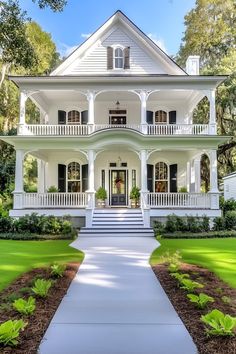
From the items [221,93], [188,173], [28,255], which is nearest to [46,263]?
[28,255]

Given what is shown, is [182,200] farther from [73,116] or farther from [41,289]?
[41,289]

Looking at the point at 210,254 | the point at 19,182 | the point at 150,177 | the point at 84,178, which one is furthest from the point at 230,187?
the point at 210,254

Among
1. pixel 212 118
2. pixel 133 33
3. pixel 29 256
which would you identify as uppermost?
pixel 133 33

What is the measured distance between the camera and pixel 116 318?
4996 mm

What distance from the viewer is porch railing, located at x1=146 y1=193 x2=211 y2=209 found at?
1809 centimetres

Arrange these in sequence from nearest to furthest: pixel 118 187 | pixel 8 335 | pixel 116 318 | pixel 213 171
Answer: pixel 8 335 → pixel 116 318 → pixel 213 171 → pixel 118 187

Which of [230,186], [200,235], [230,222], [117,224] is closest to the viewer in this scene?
[200,235]

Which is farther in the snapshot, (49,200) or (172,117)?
(172,117)

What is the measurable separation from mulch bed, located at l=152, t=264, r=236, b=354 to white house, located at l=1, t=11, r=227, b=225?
29.8 feet

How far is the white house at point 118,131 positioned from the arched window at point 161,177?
60mm

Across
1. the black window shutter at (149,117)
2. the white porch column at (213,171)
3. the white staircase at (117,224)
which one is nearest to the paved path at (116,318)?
the white staircase at (117,224)

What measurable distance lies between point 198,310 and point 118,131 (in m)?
13.5

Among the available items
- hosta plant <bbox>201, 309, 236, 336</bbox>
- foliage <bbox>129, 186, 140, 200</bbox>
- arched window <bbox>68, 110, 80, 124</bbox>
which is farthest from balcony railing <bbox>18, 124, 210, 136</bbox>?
hosta plant <bbox>201, 309, 236, 336</bbox>

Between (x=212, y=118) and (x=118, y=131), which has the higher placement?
(x=212, y=118)
